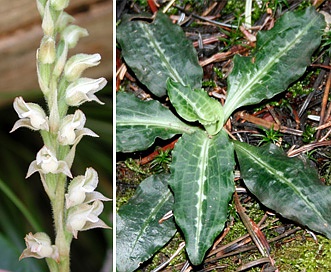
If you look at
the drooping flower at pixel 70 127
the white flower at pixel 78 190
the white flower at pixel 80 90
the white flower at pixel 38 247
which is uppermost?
the white flower at pixel 80 90

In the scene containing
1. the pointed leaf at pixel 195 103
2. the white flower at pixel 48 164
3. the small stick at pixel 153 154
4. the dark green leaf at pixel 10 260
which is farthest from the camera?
the small stick at pixel 153 154

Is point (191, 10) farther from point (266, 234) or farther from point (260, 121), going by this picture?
point (266, 234)

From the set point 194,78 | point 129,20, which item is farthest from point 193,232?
point 129,20

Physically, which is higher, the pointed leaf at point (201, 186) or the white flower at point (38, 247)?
the white flower at point (38, 247)

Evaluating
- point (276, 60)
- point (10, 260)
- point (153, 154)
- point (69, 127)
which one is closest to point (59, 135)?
point (69, 127)

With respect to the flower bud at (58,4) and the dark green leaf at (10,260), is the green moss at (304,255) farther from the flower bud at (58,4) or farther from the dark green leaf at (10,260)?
the flower bud at (58,4)

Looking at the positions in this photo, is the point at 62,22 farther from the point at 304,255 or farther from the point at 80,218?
the point at 304,255


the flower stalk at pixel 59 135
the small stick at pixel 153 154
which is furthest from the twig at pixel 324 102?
the flower stalk at pixel 59 135

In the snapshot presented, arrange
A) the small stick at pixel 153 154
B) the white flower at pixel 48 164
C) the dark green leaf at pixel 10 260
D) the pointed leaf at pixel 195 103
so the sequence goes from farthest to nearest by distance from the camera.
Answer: the small stick at pixel 153 154
the pointed leaf at pixel 195 103
the dark green leaf at pixel 10 260
the white flower at pixel 48 164
